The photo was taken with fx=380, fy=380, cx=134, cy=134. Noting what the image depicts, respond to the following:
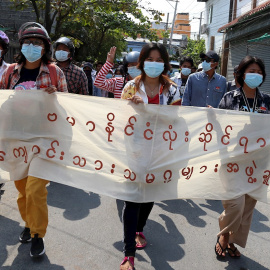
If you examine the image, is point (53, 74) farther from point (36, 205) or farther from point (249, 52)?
point (249, 52)

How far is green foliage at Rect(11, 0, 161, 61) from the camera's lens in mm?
8727

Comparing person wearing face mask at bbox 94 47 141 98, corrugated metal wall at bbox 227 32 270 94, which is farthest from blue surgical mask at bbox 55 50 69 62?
corrugated metal wall at bbox 227 32 270 94

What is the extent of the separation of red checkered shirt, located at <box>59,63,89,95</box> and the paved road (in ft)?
4.50

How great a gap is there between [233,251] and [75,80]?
2937mm

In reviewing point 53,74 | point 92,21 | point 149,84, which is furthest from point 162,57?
point 92,21

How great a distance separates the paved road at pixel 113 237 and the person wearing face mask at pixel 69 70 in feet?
4.55

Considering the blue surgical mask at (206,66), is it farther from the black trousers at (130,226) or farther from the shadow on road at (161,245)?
the black trousers at (130,226)

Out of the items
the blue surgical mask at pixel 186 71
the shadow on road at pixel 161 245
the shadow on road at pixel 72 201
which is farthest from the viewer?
the blue surgical mask at pixel 186 71

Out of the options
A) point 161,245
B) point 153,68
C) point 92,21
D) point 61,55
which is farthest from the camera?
point 92,21

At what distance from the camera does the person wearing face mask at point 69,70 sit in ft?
16.5

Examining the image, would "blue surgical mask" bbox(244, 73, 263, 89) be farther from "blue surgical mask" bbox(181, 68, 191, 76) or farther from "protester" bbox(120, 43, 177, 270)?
"blue surgical mask" bbox(181, 68, 191, 76)

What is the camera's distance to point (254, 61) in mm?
3322

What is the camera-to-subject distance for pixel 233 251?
3305mm

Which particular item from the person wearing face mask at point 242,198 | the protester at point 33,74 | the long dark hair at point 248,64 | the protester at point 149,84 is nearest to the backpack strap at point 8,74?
the protester at point 33,74
